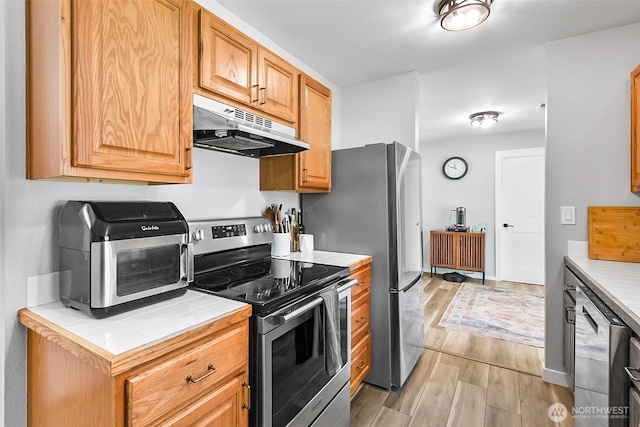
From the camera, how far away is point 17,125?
1139 millimetres

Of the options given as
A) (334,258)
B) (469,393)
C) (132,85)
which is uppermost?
(132,85)

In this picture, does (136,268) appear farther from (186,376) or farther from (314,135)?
(314,135)

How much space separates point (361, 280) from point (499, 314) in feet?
8.14

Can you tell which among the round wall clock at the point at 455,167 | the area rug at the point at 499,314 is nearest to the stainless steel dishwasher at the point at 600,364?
the area rug at the point at 499,314

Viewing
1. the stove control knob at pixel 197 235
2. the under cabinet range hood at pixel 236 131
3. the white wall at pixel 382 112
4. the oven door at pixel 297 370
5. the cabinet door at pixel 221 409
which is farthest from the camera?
the white wall at pixel 382 112

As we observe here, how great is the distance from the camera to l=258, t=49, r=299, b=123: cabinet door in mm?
1787

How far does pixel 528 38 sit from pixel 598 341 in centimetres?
199

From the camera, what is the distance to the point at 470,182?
17.8 ft

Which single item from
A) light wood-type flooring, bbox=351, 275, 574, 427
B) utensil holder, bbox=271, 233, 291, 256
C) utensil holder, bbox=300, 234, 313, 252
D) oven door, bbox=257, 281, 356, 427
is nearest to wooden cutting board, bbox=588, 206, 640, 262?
light wood-type flooring, bbox=351, 275, 574, 427

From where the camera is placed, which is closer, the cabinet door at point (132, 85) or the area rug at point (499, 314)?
the cabinet door at point (132, 85)

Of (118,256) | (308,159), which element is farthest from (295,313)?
(308,159)

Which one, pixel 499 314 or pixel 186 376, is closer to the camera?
pixel 186 376

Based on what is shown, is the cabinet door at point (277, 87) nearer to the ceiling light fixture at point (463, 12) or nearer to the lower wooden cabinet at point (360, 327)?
the ceiling light fixture at point (463, 12)

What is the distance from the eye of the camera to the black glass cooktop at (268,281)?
1.30m
